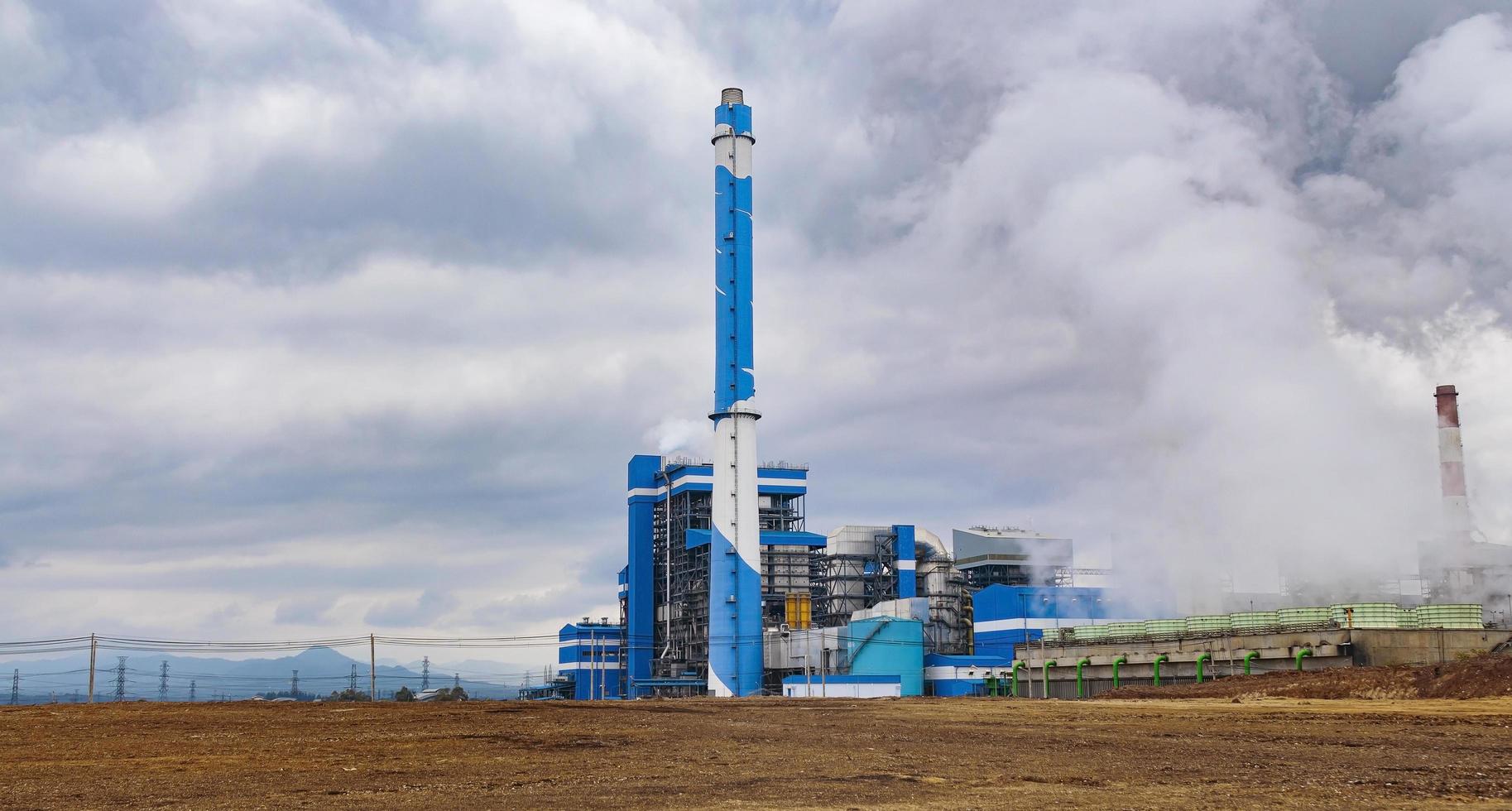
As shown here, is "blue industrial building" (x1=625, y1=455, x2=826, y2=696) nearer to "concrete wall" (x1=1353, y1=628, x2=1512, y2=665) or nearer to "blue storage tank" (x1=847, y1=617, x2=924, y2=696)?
"blue storage tank" (x1=847, y1=617, x2=924, y2=696)

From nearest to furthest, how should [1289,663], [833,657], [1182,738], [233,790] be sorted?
[233,790], [1182,738], [1289,663], [833,657]

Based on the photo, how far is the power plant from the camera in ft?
180

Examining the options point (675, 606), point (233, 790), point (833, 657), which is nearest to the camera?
point (233, 790)

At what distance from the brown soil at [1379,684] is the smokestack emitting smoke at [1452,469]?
29.5 meters

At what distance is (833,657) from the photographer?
253 feet

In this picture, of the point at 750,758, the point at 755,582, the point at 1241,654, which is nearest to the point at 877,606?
the point at 755,582

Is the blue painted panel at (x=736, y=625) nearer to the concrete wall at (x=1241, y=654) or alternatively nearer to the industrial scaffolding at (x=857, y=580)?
the concrete wall at (x=1241, y=654)

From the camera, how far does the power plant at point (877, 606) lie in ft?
180

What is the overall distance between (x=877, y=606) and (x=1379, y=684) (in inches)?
1902

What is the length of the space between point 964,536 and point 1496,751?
80074mm

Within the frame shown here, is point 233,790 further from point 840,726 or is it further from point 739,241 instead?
point 739,241

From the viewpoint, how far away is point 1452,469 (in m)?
69.6

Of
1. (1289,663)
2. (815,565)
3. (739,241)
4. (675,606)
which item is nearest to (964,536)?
(815,565)

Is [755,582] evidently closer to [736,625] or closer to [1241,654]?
[736,625]
